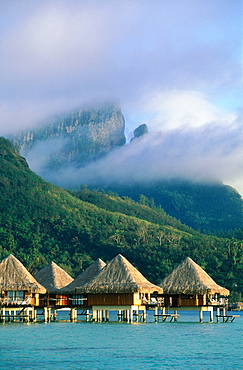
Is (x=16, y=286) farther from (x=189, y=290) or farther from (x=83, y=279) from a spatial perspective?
(x=189, y=290)

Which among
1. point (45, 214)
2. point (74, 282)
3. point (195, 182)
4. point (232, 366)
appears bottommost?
point (232, 366)

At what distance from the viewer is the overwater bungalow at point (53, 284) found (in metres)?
44.0

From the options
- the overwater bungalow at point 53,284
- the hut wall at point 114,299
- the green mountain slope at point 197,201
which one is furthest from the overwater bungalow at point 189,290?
the green mountain slope at point 197,201

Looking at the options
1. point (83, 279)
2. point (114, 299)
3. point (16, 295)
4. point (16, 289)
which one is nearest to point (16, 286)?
point (16, 289)

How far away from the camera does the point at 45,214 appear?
102000 millimetres

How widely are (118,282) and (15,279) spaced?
6560 mm

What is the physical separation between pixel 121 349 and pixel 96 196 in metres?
103

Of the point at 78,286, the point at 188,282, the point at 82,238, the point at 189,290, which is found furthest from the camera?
the point at 82,238

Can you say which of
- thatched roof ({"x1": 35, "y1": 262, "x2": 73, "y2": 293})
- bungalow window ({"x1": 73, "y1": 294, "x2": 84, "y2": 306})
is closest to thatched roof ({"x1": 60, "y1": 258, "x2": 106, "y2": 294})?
bungalow window ({"x1": 73, "y1": 294, "x2": 84, "y2": 306})

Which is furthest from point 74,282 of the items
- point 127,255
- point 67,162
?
point 67,162

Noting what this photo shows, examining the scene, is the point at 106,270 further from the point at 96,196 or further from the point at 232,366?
the point at 96,196

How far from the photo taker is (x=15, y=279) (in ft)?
135

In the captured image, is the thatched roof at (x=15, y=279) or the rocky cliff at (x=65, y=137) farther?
the rocky cliff at (x=65, y=137)

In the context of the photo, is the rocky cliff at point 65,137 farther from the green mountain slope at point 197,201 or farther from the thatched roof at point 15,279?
the thatched roof at point 15,279
